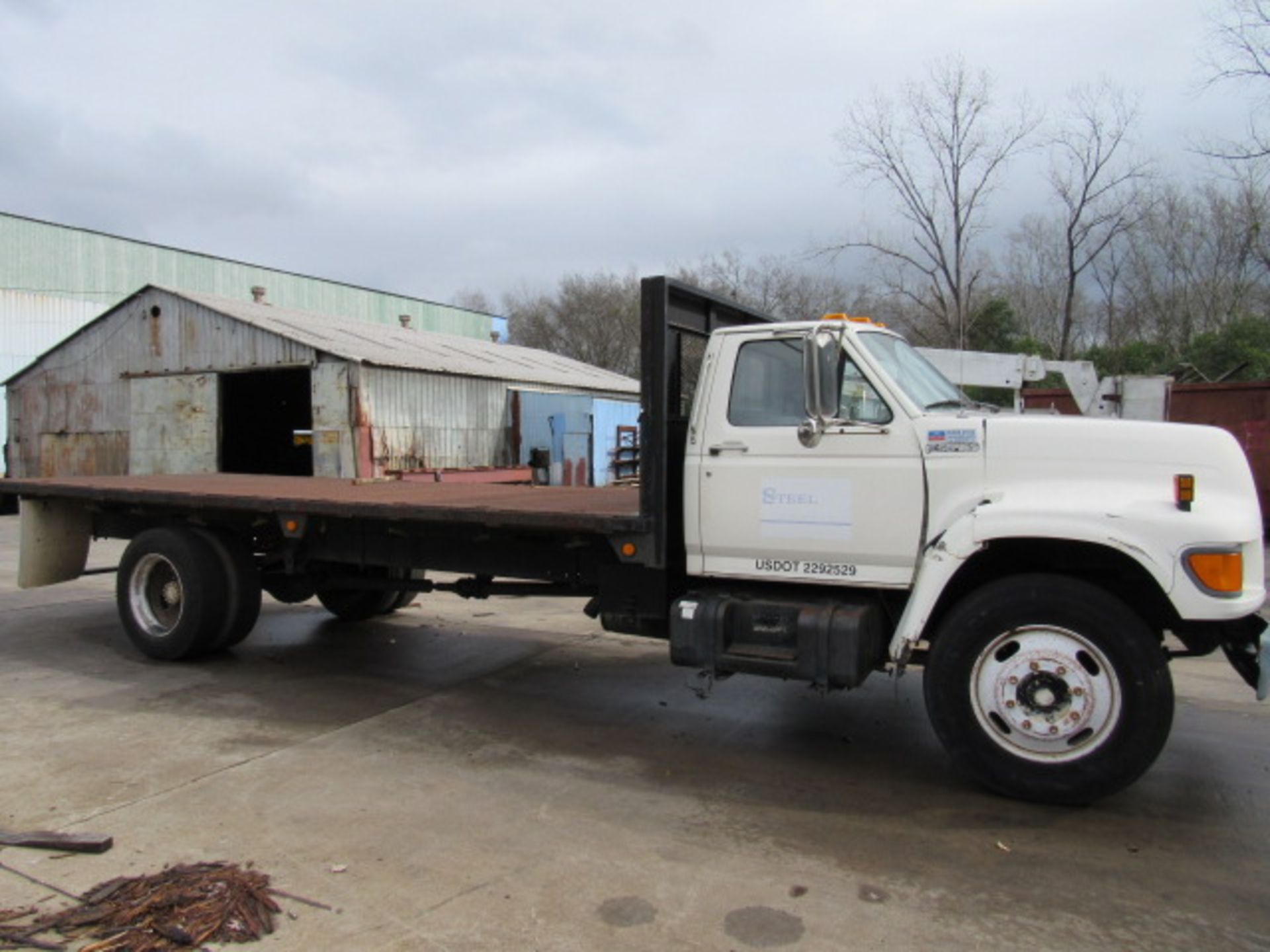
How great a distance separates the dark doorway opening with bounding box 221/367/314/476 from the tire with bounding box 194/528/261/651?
45.9ft

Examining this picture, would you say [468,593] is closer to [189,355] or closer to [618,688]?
[618,688]

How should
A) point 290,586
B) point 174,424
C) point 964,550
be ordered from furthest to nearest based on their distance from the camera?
point 174,424
point 290,586
point 964,550

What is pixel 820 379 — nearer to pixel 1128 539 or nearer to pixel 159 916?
pixel 1128 539

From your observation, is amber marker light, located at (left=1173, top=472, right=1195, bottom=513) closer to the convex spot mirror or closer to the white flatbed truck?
the white flatbed truck

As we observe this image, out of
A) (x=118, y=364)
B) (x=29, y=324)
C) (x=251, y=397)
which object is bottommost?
(x=251, y=397)

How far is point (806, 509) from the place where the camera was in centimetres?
505

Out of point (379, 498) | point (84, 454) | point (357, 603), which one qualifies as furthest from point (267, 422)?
point (379, 498)

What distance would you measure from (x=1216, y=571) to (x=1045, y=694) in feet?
3.10

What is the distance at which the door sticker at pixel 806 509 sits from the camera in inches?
196

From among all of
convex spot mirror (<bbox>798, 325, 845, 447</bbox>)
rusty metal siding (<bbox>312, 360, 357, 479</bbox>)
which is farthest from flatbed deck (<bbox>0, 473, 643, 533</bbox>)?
rusty metal siding (<bbox>312, 360, 357, 479</bbox>)

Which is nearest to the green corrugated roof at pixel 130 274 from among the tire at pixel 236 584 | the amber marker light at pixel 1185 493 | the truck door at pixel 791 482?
the tire at pixel 236 584

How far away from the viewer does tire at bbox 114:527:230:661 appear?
723cm

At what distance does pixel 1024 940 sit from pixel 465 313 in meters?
44.4

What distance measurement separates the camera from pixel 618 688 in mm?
6828
